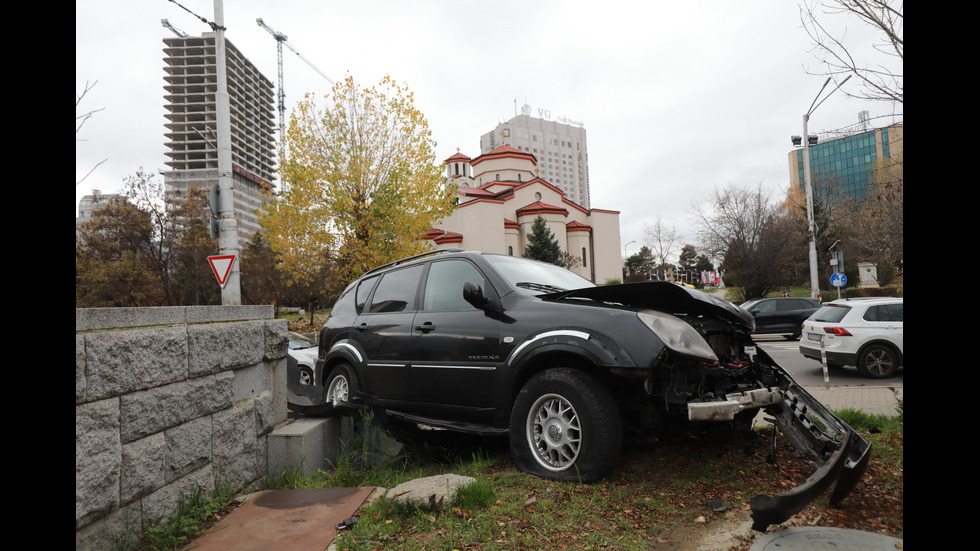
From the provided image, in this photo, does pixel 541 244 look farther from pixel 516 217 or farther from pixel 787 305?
pixel 787 305

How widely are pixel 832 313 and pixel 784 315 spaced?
8998 millimetres

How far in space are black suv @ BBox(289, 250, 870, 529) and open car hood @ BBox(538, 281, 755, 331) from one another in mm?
11

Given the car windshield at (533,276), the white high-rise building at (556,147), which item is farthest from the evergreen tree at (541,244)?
the white high-rise building at (556,147)

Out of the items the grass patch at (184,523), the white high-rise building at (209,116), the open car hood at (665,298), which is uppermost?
the white high-rise building at (209,116)

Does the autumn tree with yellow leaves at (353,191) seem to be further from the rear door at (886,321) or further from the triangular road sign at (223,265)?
the rear door at (886,321)

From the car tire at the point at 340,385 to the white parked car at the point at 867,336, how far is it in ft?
29.5

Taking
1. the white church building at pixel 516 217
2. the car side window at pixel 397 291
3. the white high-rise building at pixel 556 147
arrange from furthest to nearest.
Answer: the white high-rise building at pixel 556 147 → the white church building at pixel 516 217 → the car side window at pixel 397 291

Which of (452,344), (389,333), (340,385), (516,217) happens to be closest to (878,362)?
(452,344)

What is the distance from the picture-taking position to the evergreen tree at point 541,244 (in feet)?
141

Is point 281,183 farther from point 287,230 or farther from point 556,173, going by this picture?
point 556,173

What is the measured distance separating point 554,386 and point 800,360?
1273 cm
